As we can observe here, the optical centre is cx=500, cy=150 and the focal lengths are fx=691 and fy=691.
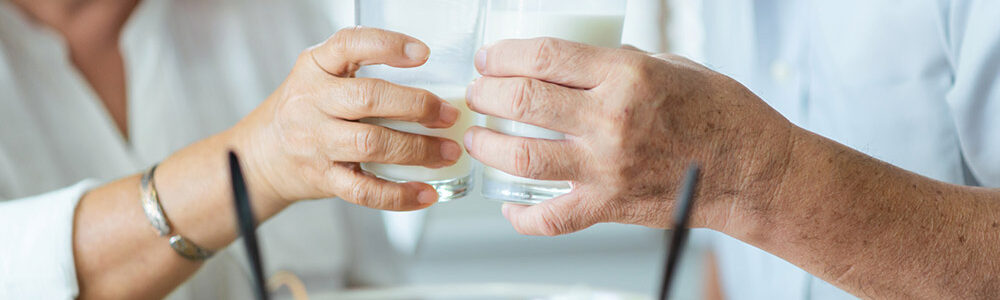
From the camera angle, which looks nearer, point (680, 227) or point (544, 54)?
point (680, 227)

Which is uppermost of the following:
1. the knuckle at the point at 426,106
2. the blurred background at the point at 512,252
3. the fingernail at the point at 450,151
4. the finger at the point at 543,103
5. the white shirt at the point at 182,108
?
the finger at the point at 543,103

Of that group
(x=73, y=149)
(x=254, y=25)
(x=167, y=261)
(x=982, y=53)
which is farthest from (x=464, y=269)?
(x=982, y=53)

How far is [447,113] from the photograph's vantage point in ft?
2.03

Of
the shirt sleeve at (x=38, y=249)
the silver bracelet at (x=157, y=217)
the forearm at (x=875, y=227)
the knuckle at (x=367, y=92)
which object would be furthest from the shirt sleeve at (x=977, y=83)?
the shirt sleeve at (x=38, y=249)

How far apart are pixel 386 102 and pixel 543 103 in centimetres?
14

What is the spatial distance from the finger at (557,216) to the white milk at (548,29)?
4 centimetres

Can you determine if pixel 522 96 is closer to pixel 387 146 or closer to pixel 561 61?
pixel 561 61

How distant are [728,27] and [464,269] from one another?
6.26 ft

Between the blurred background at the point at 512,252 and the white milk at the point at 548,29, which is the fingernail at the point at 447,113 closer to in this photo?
the white milk at the point at 548,29

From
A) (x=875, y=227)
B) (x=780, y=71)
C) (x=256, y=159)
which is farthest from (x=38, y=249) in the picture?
(x=780, y=71)

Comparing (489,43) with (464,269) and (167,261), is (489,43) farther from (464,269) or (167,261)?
(464,269)

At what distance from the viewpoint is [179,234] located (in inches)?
32.1

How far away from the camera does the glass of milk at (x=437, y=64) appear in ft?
1.92

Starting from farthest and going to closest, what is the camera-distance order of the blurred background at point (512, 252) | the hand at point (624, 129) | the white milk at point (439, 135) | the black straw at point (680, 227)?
the blurred background at point (512, 252)
the white milk at point (439, 135)
the hand at point (624, 129)
the black straw at point (680, 227)
